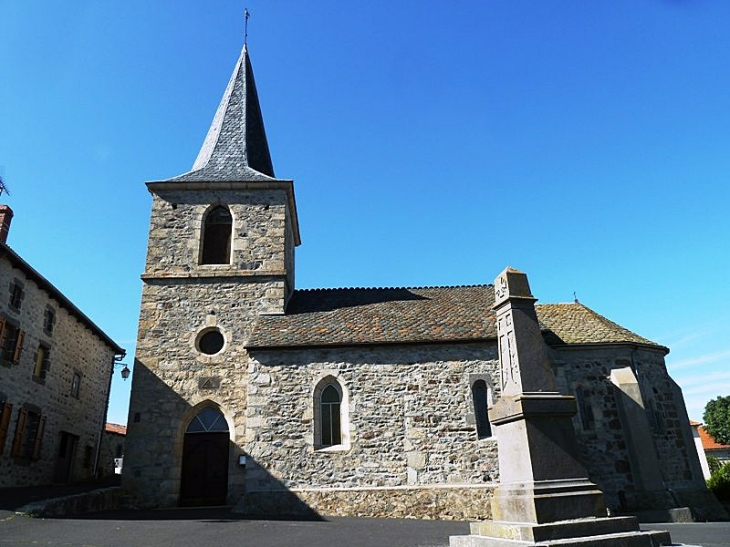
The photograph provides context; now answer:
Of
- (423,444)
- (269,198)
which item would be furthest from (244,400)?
(269,198)

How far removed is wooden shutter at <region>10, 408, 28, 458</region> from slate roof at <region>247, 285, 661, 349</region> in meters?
7.40

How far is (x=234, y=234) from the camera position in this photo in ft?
54.0

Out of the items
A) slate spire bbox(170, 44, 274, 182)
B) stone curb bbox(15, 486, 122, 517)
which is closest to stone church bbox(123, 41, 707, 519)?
stone curb bbox(15, 486, 122, 517)

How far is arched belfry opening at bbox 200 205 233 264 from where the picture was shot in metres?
16.4

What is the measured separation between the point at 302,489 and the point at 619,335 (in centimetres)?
981

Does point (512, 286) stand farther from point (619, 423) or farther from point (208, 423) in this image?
point (208, 423)

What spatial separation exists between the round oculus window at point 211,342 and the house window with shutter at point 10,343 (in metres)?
5.33

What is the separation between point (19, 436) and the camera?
14773 mm

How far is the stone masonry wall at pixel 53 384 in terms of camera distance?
1454 centimetres

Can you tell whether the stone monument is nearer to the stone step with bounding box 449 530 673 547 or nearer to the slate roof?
the stone step with bounding box 449 530 673 547

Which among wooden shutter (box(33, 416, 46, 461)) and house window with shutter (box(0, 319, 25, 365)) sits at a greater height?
house window with shutter (box(0, 319, 25, 365))

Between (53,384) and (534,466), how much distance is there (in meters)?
17.1

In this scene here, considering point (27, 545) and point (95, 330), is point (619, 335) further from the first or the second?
point (95, 330)

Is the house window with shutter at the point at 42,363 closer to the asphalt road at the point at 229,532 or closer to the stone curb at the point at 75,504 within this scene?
the stone curb at the point at 75,504
